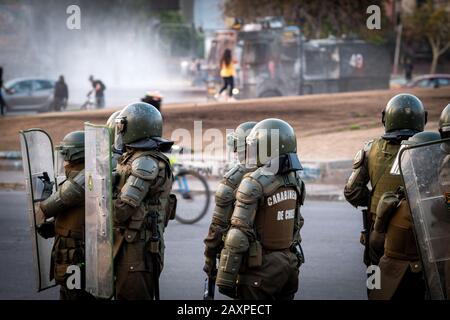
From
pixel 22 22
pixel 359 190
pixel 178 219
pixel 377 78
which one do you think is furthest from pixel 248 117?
pixel 22 22

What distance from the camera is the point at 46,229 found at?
6328 mm

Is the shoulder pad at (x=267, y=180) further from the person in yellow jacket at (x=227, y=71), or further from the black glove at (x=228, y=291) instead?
the person in yellow jacket at (x=227, y=71)

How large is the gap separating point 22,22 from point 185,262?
36702mm

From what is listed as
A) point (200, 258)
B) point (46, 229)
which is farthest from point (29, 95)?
point (46, 229)

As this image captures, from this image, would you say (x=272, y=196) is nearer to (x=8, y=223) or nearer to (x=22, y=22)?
(x=8, y=223)

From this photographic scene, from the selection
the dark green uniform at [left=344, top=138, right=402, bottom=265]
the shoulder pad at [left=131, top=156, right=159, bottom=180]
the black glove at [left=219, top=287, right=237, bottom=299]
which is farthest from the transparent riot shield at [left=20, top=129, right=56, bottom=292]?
the dark green uniform at [left=344, top=138, right=402, bottom=265]

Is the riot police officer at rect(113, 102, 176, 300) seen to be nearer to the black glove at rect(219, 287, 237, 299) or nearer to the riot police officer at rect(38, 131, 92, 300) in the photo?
the riot police officer at rect(38, 131, 92, 300)

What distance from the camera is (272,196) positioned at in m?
5.46

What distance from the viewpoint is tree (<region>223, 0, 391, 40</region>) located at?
40.1 m

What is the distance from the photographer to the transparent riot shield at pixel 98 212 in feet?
18.7

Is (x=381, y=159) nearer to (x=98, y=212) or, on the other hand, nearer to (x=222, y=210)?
(x=222, y=210)

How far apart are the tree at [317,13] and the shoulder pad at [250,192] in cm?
3453

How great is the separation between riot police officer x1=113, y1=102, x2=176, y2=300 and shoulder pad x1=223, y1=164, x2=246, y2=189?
1.36 ft

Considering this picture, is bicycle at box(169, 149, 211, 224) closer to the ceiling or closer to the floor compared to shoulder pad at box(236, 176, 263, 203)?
closer to the floor
